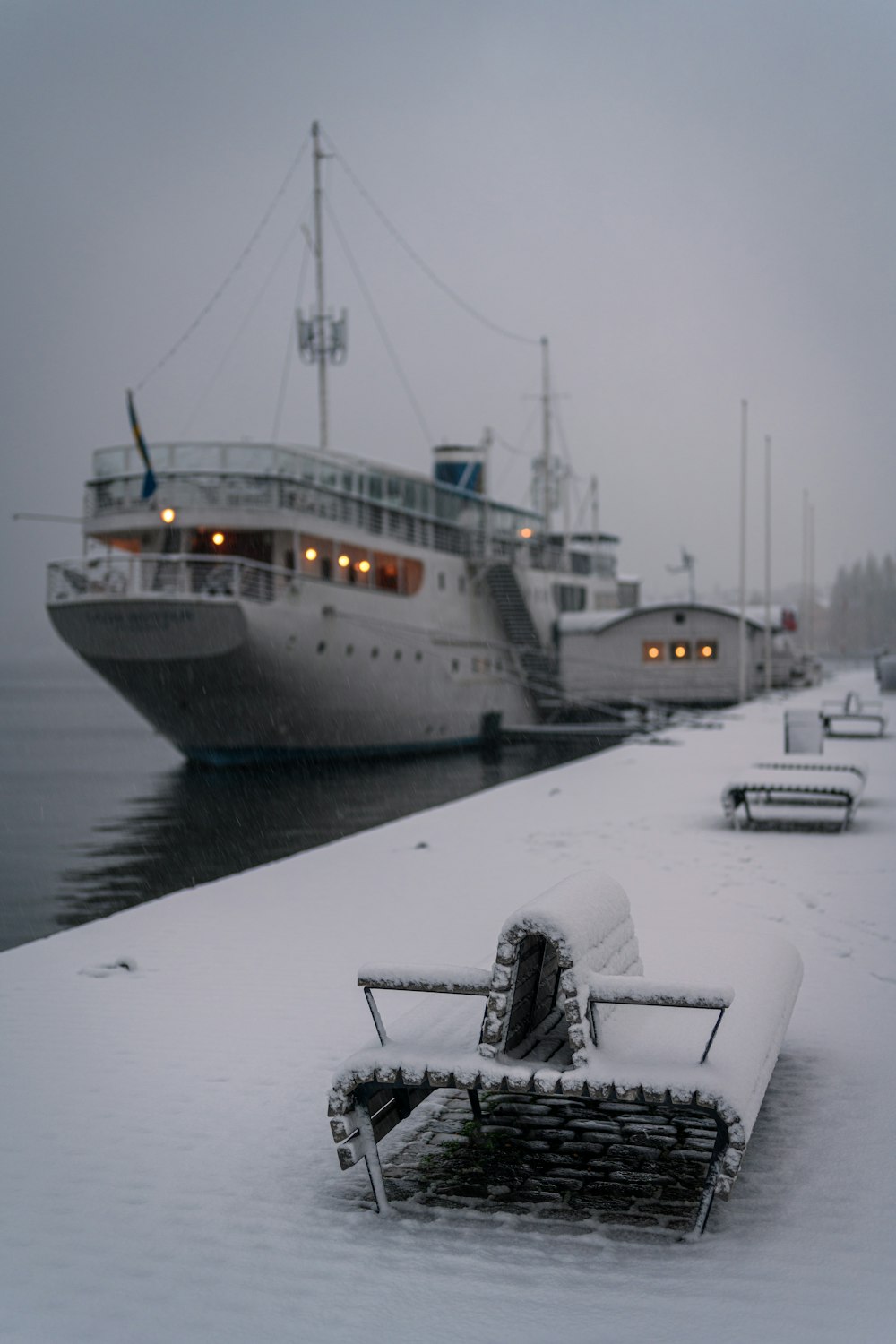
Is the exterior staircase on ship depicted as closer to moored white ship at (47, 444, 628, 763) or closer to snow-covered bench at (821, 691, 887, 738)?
moored white ship at (47, 444, 628, 763)

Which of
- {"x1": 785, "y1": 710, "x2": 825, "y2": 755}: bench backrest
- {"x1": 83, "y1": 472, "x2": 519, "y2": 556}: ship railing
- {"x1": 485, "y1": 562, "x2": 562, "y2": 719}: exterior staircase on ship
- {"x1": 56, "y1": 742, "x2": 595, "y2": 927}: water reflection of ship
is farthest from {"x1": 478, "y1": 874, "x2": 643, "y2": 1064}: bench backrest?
{"x1": 485, "y1": 562, "x2": 562, "y2": 719}: exterior staircase on ship

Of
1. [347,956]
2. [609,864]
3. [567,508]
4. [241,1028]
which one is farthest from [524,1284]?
[567,508]

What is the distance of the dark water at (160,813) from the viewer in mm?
16125

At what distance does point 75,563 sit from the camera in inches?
1146

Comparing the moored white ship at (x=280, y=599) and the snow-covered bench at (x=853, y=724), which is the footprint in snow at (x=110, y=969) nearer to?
the snow-covered bench at (x=853, y=724)

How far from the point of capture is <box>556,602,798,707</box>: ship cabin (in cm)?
4559

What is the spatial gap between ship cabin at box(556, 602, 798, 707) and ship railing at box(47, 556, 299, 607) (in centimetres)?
1789

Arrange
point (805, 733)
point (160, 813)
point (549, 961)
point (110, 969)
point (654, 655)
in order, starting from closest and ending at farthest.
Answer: point (549, 961)
point (110, 969)
point (805, 733)
point (160, 813)
point (654, 655)

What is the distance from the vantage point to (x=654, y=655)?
46062 mm

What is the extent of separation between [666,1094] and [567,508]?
163ft

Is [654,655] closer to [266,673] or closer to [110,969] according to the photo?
[266,673]

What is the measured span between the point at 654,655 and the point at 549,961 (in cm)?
4217

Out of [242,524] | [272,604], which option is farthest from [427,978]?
[242,524]

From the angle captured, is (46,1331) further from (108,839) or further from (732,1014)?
(108,839)
